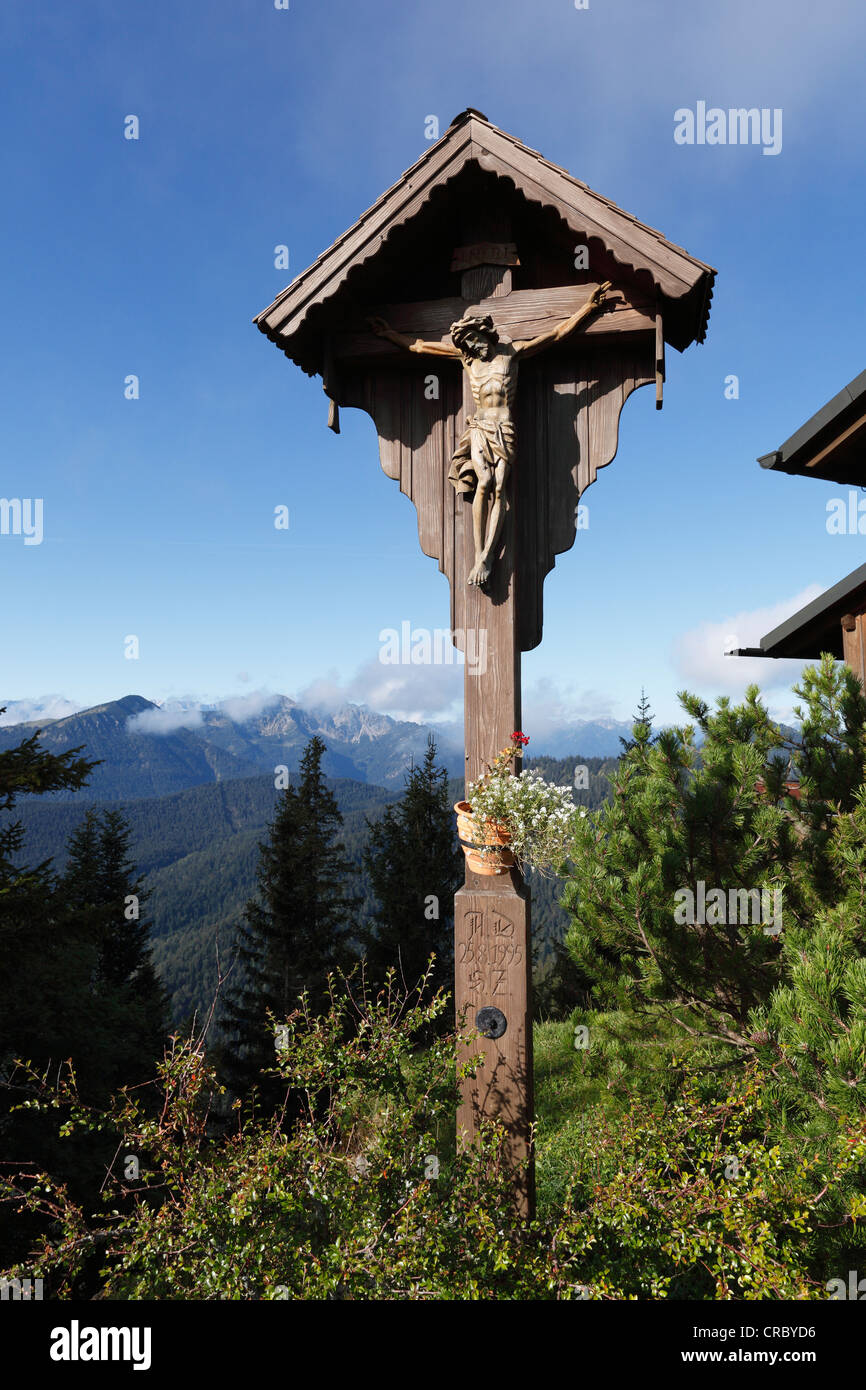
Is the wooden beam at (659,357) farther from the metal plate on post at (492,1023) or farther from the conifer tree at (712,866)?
the metal plate on post at (492,1023)

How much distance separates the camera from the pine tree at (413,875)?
2031 cm

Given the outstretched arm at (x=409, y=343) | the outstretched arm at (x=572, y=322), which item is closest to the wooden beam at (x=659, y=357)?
the outstretched arm at (x=572, y=322)

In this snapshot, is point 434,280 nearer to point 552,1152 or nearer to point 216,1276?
point 216,1276

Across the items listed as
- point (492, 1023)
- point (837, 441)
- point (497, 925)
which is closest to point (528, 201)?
point (837, 441)

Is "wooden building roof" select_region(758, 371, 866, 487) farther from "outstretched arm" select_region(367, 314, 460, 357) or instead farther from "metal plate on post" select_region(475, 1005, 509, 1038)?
"metal plate on post" select_region(475, 1005, 509, 1038)

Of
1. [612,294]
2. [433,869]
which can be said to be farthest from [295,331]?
[433,869]

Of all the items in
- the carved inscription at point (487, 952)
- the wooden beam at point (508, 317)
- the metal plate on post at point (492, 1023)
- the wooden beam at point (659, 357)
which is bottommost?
the metal plate on post at point (492, 1023)

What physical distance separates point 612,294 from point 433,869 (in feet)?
60.8

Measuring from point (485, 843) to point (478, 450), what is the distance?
2.05 metres

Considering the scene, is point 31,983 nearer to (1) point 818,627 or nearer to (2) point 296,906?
(1) point 818,627

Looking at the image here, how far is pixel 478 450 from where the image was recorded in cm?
368

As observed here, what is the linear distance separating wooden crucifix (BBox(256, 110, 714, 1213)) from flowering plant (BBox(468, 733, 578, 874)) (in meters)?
0.22

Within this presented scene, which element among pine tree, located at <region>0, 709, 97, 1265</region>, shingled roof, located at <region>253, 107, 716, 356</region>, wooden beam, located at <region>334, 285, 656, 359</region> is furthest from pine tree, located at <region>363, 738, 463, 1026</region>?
shingled roof, located at <region>253, 107, 716, 356</region>
